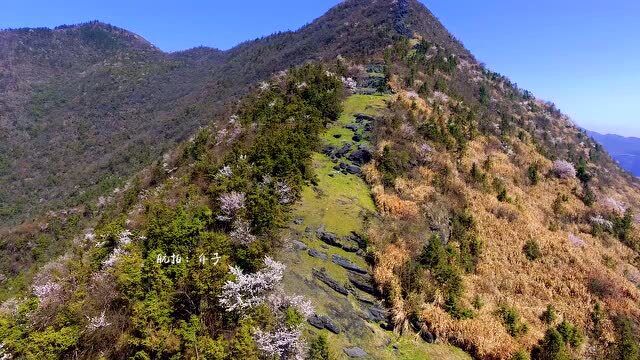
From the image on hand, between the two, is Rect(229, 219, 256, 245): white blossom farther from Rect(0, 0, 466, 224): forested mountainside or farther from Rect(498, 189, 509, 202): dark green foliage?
Rect(0, 0, 466, 224): forested mountainside

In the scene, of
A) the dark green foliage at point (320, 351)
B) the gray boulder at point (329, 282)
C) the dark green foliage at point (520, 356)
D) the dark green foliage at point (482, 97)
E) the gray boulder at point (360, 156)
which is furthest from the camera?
the dark green foliage at point (482, 97)

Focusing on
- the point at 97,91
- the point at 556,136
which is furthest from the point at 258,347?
the point at 97,91

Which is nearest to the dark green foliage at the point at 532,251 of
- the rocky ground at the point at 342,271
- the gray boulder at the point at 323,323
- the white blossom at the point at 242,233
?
the rocky ground at the point at 342,271

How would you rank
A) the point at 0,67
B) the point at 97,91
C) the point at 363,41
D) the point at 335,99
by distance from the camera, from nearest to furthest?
1. the point at 335,99
2. the point at 363,41
3. the point at 97,91
4. the point at 0,67

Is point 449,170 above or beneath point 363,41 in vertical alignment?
beneath

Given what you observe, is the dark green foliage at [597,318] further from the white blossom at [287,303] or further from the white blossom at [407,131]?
the white blossom at [407,131]

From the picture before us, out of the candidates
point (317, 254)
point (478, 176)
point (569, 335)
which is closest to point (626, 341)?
point (569, 335)

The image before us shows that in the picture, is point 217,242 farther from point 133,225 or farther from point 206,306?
point 133,225

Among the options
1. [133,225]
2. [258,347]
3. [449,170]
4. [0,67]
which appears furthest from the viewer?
[0,67]
